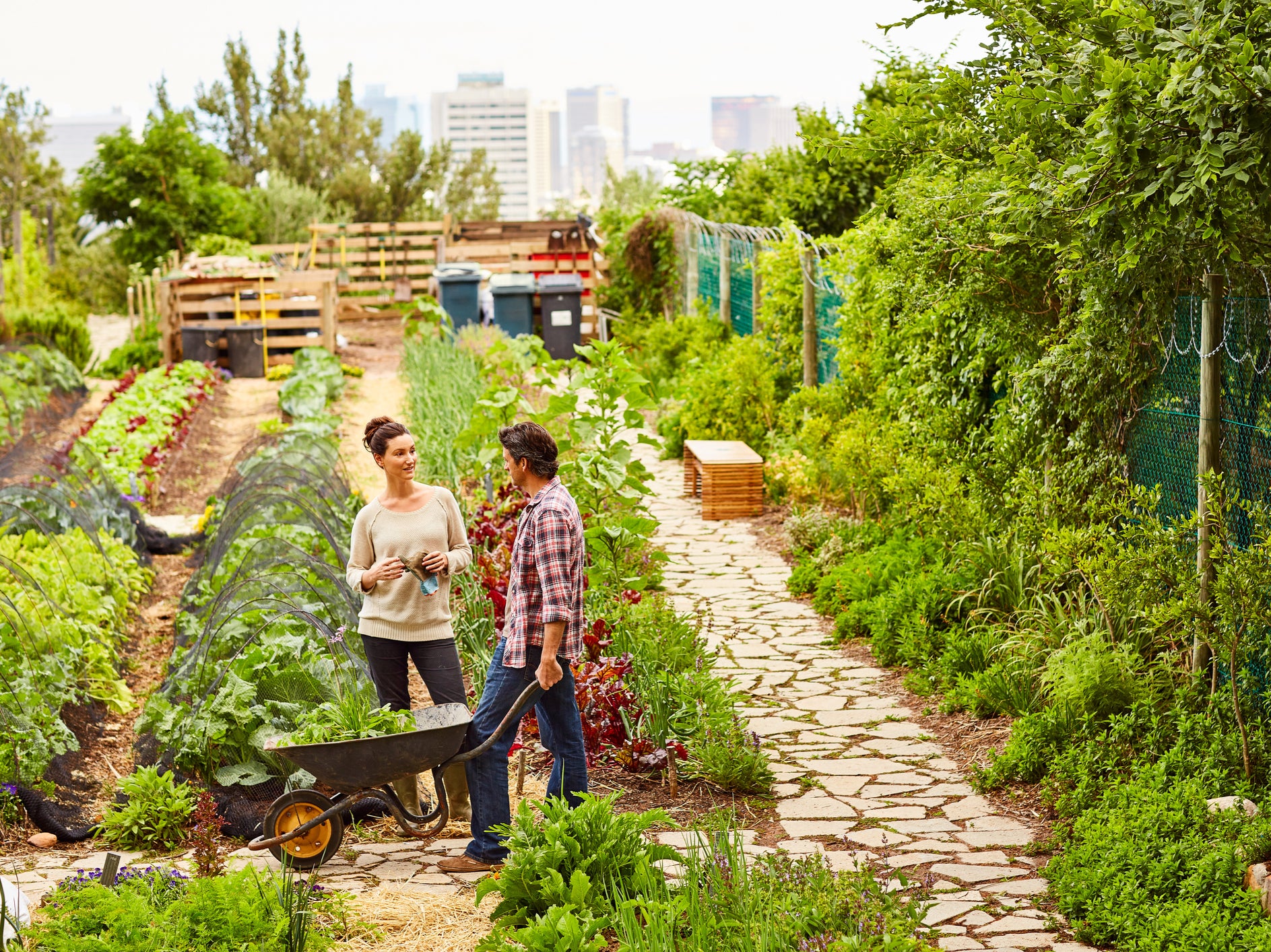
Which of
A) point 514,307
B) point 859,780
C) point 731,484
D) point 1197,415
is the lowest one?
point 859,780

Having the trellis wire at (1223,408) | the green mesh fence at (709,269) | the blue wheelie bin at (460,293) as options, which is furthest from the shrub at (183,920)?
the blue wheelie bin at (460,293)

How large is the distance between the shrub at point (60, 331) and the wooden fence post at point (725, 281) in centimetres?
1042

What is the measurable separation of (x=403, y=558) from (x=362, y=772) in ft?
3.31

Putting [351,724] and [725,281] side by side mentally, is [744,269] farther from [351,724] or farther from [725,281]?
[351,724]

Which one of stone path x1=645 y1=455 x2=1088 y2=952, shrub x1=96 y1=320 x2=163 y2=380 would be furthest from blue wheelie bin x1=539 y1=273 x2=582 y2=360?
stone path x1=645 y1=455 x2=1088 y2=952

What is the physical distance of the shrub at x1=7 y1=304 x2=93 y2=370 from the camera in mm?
19906

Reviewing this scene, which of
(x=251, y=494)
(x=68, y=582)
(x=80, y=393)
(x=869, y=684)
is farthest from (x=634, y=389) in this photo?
(x=80, y=393)

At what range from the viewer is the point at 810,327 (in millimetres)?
11891

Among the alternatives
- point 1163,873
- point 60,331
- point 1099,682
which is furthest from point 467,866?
point 60,331

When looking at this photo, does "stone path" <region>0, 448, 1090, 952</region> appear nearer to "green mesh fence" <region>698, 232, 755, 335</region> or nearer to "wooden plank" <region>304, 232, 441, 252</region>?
"green mesh fence" <region>698, 232, 755, 335</region>

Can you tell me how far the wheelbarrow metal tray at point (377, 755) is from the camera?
427 centimetres

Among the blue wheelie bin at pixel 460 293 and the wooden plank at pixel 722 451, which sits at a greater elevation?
the blue wheelie bin at pixel 460 293

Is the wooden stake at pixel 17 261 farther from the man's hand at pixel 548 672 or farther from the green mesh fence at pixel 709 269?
the man's hand at pixel 548 672

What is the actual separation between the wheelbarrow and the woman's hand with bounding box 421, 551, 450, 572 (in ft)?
1.87
